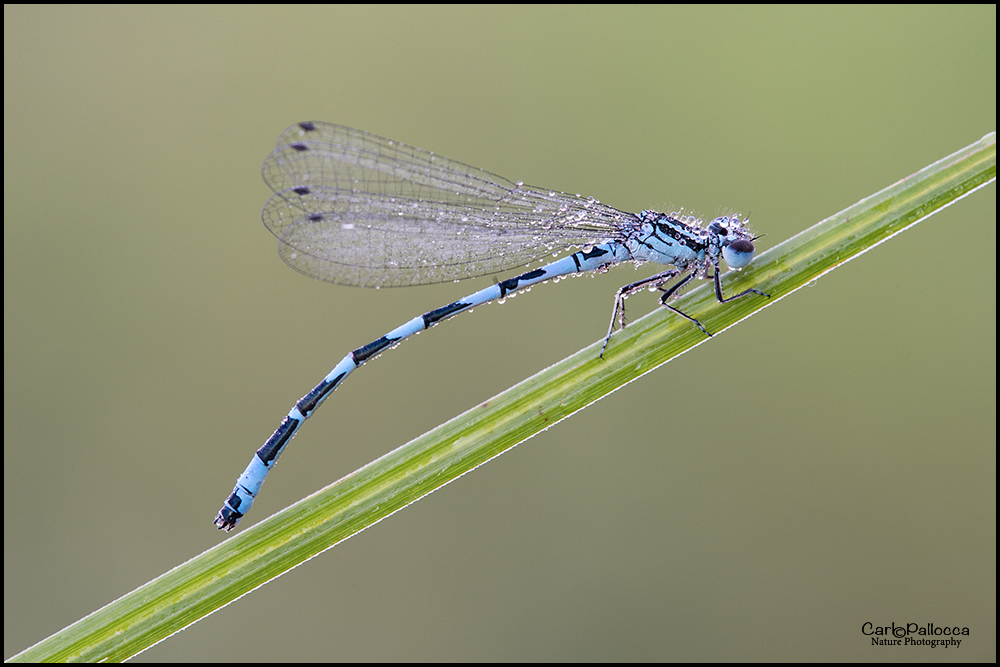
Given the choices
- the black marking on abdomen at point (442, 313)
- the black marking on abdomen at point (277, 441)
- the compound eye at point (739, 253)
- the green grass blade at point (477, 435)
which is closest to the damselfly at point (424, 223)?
the black marking on abdomen at point (442, 313)

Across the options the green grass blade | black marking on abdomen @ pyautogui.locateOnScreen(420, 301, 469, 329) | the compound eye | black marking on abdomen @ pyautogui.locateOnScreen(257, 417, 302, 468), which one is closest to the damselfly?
black marking on abdomen @ pyautogui.locateOnScreen(420, 301, 469, 329)

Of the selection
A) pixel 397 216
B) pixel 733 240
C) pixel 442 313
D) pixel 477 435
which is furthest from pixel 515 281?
pixel 477 435

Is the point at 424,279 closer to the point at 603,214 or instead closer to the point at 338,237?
the point at 338,237

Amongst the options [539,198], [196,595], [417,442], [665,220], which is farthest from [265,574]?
[665,220]

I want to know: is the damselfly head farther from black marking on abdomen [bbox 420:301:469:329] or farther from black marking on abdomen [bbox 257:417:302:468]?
black marking on abdomen [bbox 257:417:302:468]

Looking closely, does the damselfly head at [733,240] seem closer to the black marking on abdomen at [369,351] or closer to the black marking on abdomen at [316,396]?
the black marking on abdomen at [369,351]

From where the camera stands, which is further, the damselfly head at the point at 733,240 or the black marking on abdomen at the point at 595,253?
the black marking on abdomen at the point at 595,253
